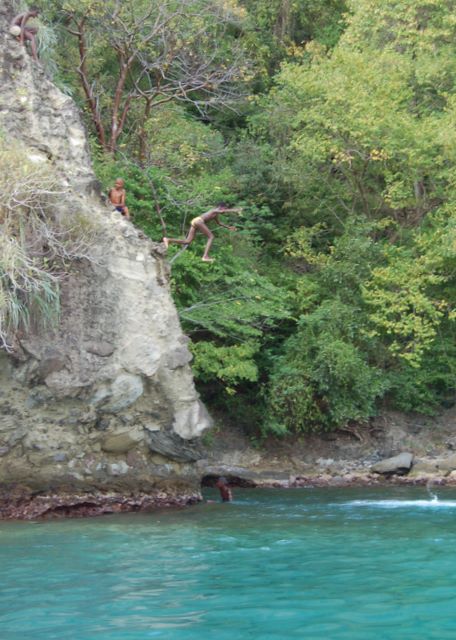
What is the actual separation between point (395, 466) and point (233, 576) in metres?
11.6

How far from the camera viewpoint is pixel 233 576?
9.83 metres

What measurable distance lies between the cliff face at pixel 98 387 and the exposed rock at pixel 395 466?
5920 mm

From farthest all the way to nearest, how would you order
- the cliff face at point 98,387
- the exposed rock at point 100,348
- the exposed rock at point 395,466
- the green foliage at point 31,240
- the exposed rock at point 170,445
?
1. the exposed rock at point 395,466
2. the exposed rock at point 170,445
3. the exposed rock at point 100,348
4. the cliff face at point 98,387
5. the green foliage at point 31,240

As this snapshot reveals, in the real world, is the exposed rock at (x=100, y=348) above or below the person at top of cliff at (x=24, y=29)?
below

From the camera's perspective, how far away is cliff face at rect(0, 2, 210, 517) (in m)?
15.1

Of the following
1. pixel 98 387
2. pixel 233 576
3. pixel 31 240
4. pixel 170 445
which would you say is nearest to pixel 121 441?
pixel 170 445

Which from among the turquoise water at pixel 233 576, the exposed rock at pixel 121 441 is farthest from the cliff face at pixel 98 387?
the turquoise water at pixel 233 576

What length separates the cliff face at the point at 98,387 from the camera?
15133mm

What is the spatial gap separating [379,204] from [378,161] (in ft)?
4.81

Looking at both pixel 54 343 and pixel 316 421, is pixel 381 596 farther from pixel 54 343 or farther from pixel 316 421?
pixel 316 421

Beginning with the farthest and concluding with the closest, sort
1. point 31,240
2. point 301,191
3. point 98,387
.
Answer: point 301,191
point 98,387
point 31,240

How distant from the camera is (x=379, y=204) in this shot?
25.6 meters

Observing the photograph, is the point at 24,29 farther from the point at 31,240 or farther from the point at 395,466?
the point at 395,466

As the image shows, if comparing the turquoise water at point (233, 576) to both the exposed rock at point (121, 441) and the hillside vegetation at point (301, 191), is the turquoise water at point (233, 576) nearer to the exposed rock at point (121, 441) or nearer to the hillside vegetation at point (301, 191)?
the exposed rock at point (121, 441)
